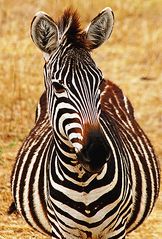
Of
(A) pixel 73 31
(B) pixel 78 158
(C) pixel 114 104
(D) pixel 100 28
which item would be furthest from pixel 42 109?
(B) pixel 78 158

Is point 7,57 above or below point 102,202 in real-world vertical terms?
above

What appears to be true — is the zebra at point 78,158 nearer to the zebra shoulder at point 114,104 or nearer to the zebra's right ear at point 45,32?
the zebra's right ear at point 45,32

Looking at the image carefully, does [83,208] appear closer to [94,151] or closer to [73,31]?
[94,151]

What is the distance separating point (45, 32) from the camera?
493 cm

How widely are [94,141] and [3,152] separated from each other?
5.07m

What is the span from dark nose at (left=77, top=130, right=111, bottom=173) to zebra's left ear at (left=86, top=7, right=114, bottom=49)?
78 cm

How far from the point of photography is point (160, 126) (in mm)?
10883

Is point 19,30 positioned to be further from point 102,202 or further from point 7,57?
point 102,202

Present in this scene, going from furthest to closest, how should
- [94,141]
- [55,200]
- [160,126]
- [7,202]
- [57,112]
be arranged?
1. [160,126]
2. [7,202]
3. [55,200]
4. [57,112]
5. [94,141]

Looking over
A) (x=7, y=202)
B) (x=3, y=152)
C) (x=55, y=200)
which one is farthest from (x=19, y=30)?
(x=55, y=200)

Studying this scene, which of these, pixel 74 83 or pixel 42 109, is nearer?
pixel 74 83

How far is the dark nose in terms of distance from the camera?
4.42 m

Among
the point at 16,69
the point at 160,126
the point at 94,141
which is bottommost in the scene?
the point at 94,141

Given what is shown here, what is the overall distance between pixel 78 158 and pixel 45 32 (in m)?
0.82
